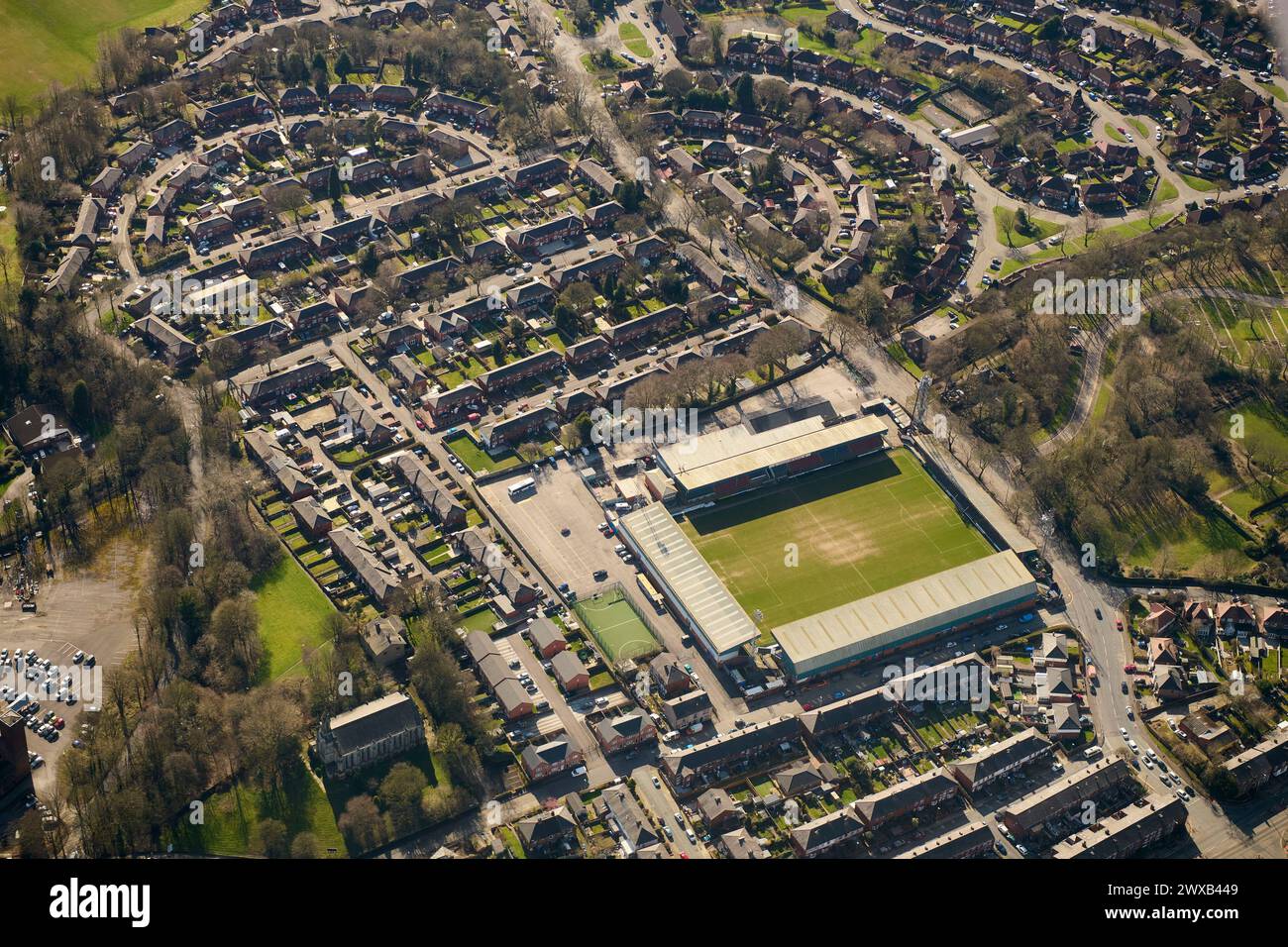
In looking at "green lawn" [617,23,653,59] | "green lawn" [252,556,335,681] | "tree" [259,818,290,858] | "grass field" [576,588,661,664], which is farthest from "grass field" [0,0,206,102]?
"tree" [259,818,290,858]

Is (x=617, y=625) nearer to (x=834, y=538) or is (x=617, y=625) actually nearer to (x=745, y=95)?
(x=834, y=538)

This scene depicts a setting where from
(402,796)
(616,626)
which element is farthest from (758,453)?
(402,796)

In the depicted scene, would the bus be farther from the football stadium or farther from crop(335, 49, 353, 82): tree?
crop(335, 49, 353, 82): tree

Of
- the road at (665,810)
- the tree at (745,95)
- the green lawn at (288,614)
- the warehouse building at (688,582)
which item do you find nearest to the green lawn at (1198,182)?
the tree at (745,95)

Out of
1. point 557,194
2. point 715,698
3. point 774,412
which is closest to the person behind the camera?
point 715,698

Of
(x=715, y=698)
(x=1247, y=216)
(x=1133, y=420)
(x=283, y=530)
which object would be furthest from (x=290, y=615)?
(x=1247, y=216)

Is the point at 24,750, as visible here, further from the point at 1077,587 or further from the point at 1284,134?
the point at 1284,134

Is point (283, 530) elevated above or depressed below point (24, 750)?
above

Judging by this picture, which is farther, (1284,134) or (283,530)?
(1284,134)
